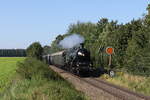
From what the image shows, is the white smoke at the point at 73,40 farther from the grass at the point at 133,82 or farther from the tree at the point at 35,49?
the tree at the point at 35,49

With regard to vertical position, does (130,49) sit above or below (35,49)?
below

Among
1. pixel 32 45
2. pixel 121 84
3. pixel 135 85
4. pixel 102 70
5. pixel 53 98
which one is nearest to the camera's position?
pixel 53 98

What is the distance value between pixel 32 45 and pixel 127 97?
8256cm

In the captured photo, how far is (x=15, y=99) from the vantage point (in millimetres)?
10867

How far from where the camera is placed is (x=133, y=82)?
22531 mm

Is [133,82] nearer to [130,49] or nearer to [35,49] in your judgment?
[130,49]

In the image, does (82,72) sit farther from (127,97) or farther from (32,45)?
(32,45)

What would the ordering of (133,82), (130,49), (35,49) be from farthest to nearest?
(35,49) < (130,49) < (133,82)

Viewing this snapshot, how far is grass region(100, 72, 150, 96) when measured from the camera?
20030mm

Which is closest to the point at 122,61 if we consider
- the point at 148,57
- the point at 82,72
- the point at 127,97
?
the point at 82,72

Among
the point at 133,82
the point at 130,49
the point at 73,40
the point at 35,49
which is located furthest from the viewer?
the point at 35,49

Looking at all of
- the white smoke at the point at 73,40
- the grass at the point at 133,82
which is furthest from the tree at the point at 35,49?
the grass at the point at 133,82

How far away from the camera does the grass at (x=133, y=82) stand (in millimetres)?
20030

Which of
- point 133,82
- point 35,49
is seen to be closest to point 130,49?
point 133,82
